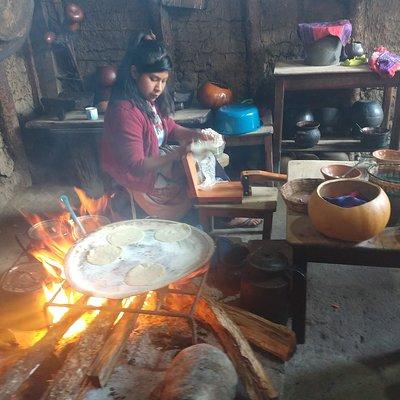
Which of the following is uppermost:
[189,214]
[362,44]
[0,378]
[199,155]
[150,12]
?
[150,12]

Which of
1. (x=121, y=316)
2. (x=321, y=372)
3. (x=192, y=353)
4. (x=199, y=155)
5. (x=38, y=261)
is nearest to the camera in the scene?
(x=192, y=353)

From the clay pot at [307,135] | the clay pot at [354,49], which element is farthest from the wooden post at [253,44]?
the clay pot at [354,49]

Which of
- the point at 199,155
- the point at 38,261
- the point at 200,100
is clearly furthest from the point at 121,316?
the point at 200,100

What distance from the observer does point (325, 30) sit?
504 cm

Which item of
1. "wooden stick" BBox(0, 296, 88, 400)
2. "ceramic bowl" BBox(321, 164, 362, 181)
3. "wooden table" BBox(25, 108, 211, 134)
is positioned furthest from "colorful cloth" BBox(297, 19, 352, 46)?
"wooden stick" BBox(0, 296, 88, 400)

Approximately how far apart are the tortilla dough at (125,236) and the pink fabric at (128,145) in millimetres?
989

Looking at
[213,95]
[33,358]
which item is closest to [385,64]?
[213,95]

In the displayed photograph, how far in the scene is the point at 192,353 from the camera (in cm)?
205

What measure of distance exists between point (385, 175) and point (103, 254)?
192 cm

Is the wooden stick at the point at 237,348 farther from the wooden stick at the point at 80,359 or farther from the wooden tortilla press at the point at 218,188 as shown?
the wooden tortilla press at the point at 218,188

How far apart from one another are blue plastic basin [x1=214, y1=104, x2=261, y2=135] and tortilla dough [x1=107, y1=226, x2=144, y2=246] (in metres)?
2.84

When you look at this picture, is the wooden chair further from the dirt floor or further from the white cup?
the white cup

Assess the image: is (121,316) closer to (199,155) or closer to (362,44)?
(199,155)

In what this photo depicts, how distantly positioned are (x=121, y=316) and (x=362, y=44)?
5.02m
